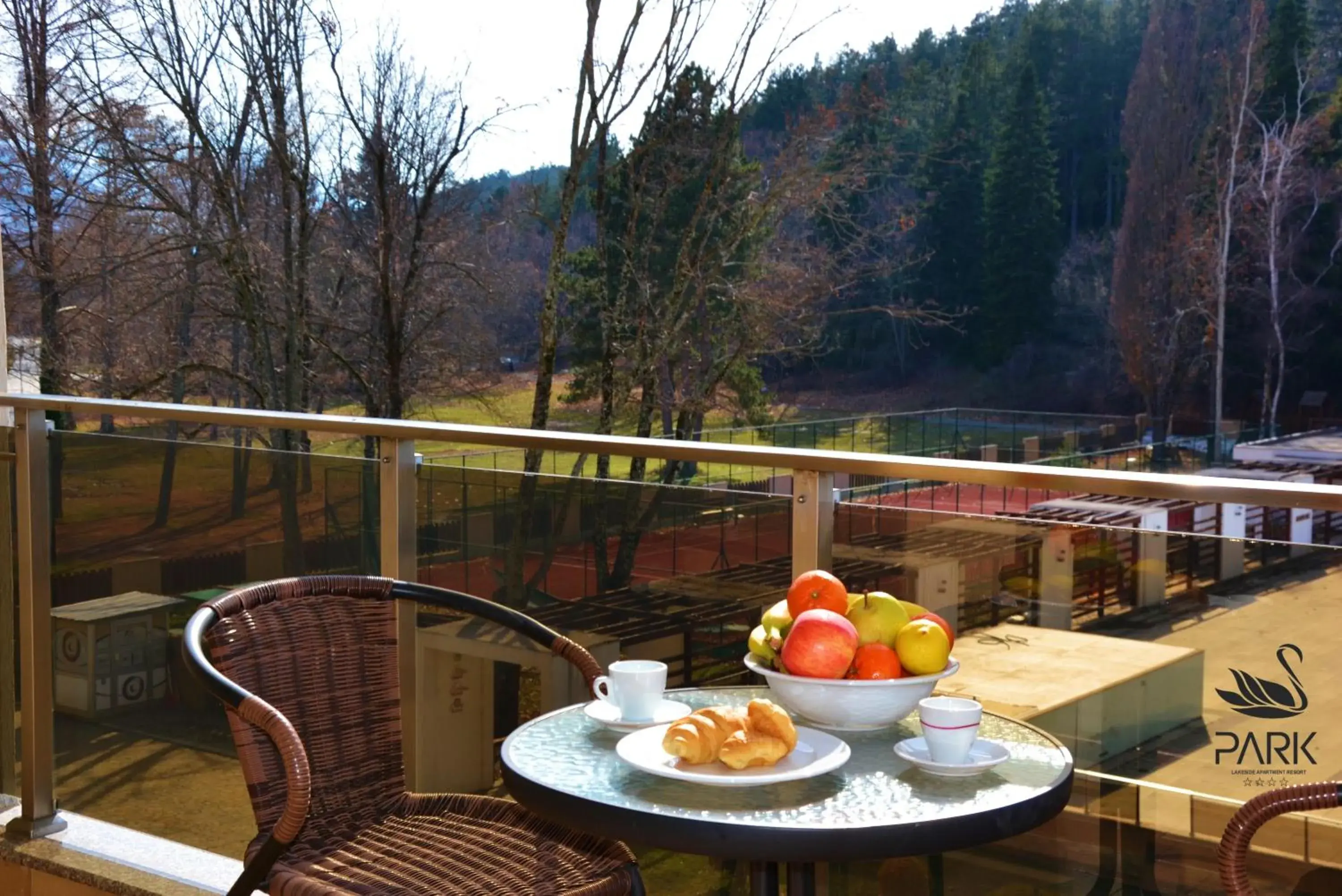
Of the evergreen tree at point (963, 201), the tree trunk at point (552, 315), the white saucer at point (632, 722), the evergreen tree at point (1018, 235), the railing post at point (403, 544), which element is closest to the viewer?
the white saucer at point (632, 722)

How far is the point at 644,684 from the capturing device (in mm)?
1617

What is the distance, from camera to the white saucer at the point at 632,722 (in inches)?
63.3

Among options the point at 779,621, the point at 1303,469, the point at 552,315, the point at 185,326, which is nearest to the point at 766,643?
the point at 779,621

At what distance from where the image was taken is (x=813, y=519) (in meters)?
1.96

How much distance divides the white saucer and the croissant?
0.39 ft

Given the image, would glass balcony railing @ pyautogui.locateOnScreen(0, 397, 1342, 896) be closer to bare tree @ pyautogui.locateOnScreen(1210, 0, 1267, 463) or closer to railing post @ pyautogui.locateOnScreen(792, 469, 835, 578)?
railing post @ pyautogui.locateOnScreen(792, 469, 835, 578)

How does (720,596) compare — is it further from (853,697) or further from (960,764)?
(960,764)

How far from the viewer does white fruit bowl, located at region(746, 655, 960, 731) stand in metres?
1.51

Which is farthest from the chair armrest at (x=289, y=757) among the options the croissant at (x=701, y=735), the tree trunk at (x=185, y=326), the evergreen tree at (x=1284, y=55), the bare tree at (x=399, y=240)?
the evergreen tree at (x=1284, y=55)

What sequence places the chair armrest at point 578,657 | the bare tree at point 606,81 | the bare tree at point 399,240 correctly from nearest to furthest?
the chair armrest at point 578,657 < the bare tree at point 606,81 < the bare tree at point 399,240

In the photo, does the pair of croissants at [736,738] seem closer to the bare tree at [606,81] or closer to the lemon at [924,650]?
the lemon at [924,650]

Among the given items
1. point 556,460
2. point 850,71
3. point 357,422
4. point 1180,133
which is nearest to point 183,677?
point 357,422

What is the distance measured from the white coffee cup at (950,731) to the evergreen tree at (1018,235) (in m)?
28.3

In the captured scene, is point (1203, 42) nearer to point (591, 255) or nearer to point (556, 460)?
point (591, 255)
